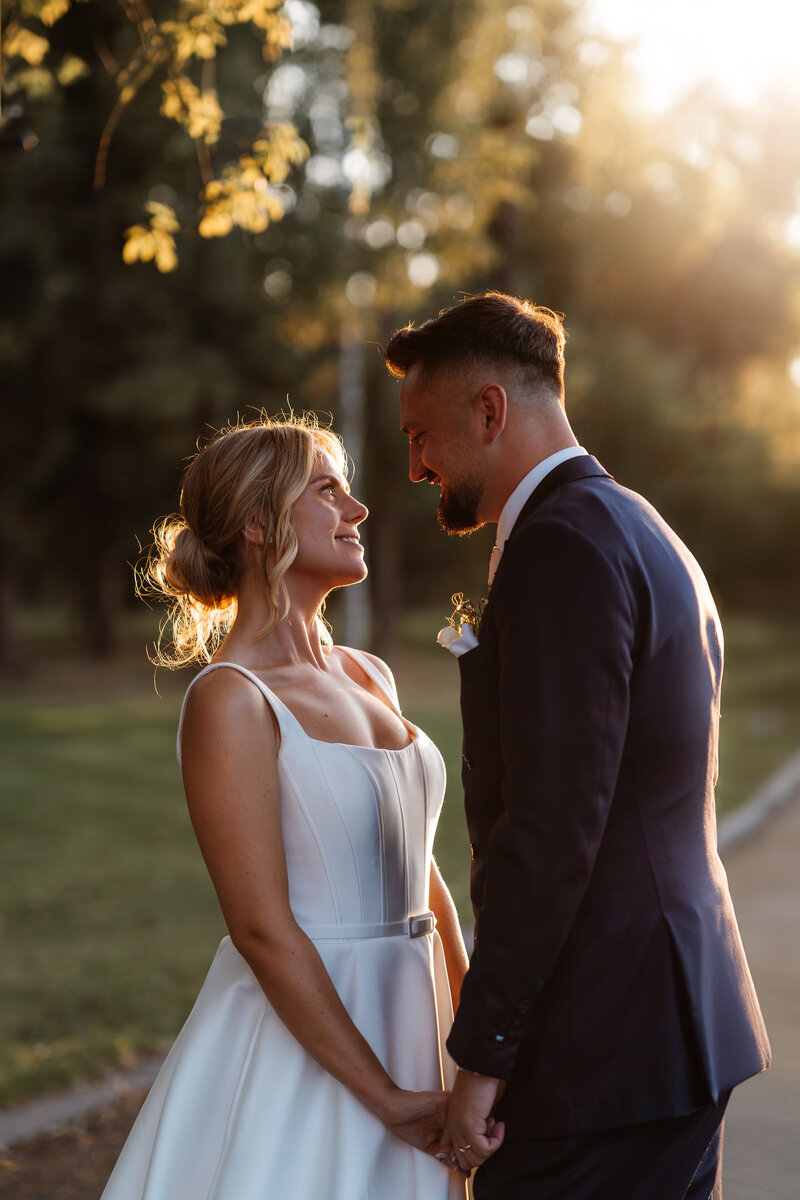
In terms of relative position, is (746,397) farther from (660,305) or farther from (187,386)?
(187,386)

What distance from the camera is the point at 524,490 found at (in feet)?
7.52

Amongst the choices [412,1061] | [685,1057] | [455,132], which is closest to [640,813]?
[685,1057]

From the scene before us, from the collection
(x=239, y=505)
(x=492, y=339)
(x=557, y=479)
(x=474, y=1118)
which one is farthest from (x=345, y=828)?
(x=492, y=339)

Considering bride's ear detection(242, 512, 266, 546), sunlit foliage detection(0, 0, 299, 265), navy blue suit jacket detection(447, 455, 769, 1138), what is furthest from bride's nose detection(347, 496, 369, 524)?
sunlit foliage detection(0, 0, 299, 265)

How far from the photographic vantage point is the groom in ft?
6.53

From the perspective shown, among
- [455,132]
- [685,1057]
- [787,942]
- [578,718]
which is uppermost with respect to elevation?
[455,132]

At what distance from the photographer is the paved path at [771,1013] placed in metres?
4.02

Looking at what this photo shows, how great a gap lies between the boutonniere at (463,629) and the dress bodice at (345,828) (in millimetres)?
389

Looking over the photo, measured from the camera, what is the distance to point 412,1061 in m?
2.54

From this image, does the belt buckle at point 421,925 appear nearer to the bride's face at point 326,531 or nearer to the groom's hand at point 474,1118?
the groom's hand at point 474,1118

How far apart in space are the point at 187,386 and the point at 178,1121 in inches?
800

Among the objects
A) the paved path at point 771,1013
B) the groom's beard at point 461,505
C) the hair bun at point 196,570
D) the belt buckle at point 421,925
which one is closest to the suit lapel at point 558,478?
the groom's beard at point 461,505

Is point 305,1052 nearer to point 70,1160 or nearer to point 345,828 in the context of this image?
point 345,828

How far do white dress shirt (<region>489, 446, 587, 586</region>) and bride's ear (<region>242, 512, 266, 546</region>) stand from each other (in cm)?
65
